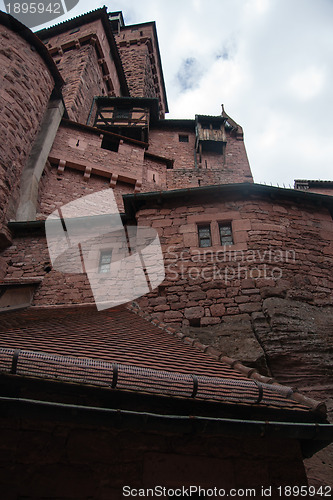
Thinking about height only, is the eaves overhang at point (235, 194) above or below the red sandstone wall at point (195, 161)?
below

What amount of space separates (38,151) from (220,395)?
1165cm

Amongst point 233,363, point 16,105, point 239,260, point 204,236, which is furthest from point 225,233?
point 16,105

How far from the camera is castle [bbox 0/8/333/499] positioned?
2643mm

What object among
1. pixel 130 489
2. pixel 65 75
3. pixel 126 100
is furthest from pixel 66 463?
pixel 65 75

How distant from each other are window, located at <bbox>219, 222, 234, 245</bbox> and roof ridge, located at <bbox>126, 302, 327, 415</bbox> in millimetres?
2235

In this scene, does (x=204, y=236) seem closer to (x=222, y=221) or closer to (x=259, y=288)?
(x=222, y=221)

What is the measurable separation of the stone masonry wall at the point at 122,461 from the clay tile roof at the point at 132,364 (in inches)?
16.4

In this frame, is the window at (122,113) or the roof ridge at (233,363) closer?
the roof ridge at (233,363)

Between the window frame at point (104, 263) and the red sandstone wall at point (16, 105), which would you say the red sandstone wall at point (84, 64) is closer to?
the red sandstone wall at point (16, 105)

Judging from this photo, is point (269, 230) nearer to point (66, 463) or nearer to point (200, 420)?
point (200, 420)

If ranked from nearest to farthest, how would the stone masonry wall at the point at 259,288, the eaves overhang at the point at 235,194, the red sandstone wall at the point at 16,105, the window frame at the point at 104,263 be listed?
the stone masonry wall at the point at 259,288
the eaves overhang at the point at 235,194
the window frame at the point at 104,263
the red sandstone wall at the point at 16,105

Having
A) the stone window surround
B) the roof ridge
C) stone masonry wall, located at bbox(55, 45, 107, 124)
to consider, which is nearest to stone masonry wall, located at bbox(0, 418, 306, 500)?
the roof ridge

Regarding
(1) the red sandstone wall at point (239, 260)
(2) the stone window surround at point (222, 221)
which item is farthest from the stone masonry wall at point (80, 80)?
(1) the red sandstone wall at point (239, 260)

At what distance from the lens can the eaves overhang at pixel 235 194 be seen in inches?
288
